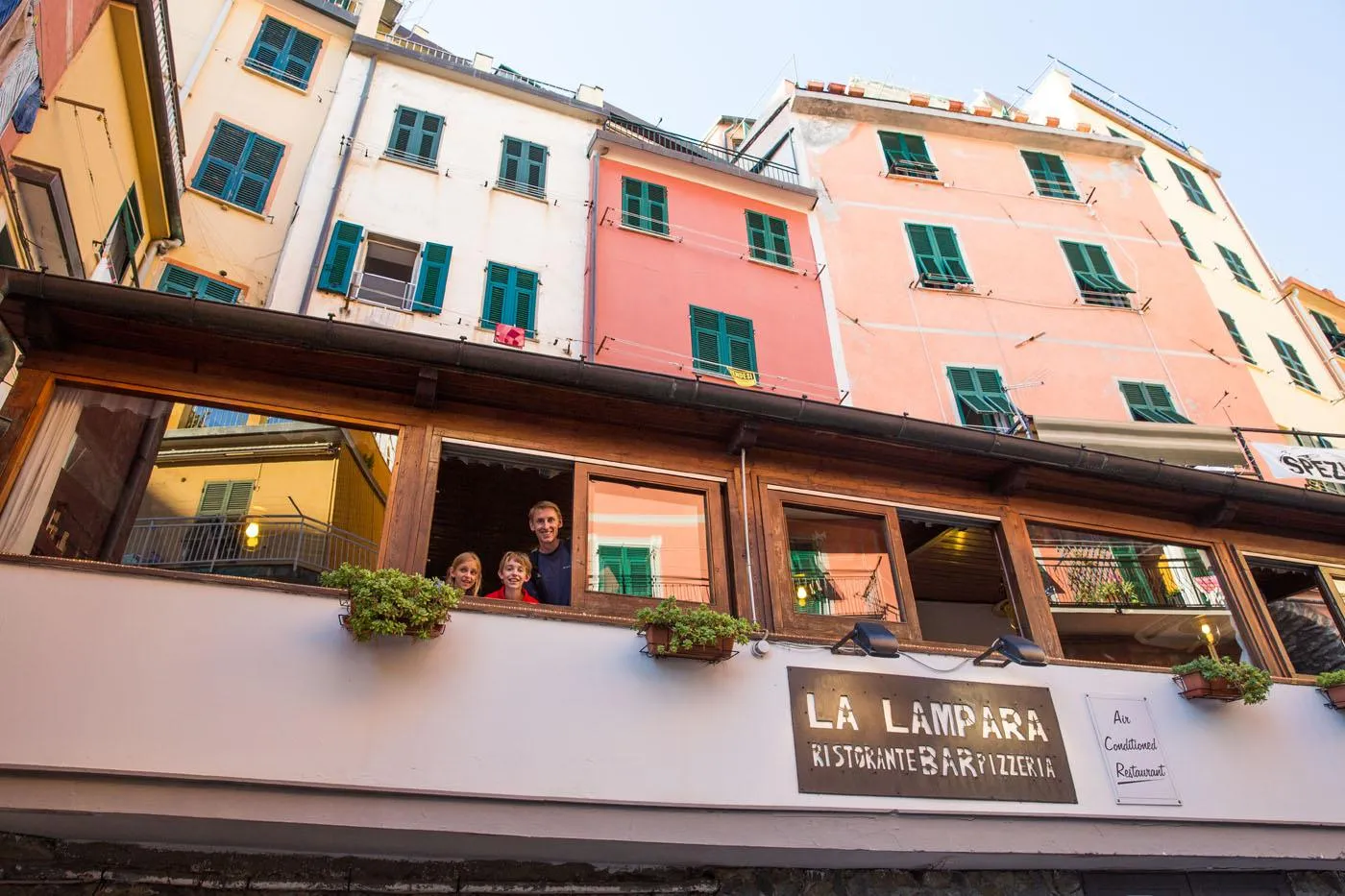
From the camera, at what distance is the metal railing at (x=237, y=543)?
13102mm

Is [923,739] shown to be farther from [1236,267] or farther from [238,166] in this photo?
[1236,267]

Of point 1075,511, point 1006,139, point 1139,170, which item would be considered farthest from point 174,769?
point 1139,170

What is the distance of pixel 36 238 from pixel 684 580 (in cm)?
582

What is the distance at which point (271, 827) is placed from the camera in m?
A: 4.82

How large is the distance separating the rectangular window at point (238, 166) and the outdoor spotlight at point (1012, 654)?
36.4 ft

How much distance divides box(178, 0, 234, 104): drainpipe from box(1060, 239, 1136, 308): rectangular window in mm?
15150

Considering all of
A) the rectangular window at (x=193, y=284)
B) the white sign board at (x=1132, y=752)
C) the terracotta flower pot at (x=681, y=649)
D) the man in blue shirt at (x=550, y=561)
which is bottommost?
the white sign board at (x=1132, y=752)

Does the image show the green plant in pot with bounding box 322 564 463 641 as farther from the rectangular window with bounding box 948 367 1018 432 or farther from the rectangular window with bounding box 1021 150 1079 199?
the rectangular window with bounding box 1021 150 1079 199

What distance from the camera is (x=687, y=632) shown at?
5605 mm

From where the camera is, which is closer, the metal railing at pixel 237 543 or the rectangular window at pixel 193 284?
the rectangular window at pixel 193 284

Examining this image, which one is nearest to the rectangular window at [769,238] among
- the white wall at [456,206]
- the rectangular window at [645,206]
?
the rectangular window at [645,206]

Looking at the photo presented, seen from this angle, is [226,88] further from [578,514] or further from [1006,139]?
[1006,139]

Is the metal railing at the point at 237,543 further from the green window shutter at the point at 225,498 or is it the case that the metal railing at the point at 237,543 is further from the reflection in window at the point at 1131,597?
the reflection in window at the point at 1131,597

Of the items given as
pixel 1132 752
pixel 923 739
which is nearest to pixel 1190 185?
pixel 1132 752
